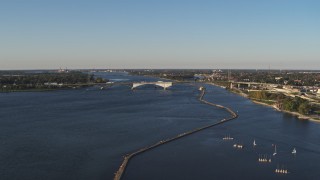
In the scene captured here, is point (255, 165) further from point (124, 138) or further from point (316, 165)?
point (124, 138)

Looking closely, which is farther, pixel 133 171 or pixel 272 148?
pixel 272 148

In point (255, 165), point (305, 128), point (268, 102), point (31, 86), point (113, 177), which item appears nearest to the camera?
point (113, 177)

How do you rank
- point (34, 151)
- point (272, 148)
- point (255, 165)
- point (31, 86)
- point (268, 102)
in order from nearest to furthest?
1. point (255, 165)
2. point (34, 151)
3. point (272, 148)
4. point (268, 102)
5. point (31, 86)

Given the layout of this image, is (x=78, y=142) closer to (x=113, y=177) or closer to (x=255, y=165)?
(x=113, y=177)

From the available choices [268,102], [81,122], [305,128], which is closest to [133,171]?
[81,122]

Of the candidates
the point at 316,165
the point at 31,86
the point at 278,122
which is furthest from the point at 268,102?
the point at 31,86

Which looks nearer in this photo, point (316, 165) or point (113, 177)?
point (113, 177)
